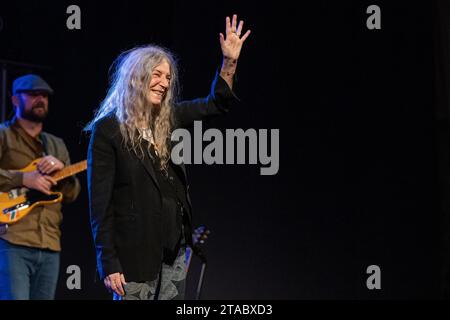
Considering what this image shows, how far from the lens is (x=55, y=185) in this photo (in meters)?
4.46

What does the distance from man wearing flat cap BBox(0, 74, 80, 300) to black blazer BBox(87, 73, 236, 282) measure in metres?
1.85

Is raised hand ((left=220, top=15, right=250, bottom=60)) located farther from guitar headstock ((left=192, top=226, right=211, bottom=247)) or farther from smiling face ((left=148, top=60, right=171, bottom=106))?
guitar headstock ((left=192, top=226, right=211, bottom=247))

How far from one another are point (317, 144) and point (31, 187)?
72.5 inches

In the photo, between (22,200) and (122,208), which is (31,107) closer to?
(22,200)

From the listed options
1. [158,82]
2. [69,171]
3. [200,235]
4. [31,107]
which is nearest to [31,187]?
[69,171]

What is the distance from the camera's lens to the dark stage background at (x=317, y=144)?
430cm

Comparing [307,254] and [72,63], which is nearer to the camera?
[307,254]

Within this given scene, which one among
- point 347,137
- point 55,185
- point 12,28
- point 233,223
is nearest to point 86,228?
point 55,185

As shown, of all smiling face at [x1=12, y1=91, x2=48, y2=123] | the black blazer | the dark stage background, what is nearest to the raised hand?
the black blazer

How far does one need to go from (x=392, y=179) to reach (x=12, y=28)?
2805 mm

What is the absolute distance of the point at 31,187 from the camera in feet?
14.1

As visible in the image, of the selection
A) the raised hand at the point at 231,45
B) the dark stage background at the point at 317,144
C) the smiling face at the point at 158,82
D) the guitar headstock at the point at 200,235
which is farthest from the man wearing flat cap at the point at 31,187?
the raised hand at the point at 231,45

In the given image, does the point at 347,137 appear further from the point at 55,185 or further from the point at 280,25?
the point at 55,185

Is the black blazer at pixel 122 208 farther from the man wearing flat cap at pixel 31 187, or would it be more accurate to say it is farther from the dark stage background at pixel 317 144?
the dark stage background at pixel 317 144
